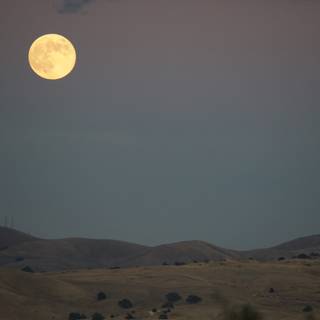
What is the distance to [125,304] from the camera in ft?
279

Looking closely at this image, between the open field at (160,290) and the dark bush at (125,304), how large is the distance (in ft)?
1.87

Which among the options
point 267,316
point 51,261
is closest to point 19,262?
point 51,261

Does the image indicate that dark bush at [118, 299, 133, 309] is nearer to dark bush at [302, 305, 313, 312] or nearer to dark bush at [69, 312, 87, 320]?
dark bush at [69, 312, 87, 320]

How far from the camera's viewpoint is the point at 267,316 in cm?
7444

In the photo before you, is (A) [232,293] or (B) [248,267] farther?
(B) [248,267]

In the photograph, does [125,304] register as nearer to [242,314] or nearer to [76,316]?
[76,316]

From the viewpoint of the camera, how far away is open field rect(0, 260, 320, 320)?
3108 inches

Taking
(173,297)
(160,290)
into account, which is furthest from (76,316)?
(160,290)

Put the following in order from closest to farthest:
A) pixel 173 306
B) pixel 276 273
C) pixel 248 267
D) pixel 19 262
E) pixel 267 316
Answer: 1. pixel 267 316
2. pixel 173 306
3. pixel 276 273
4. pixel 248 267
5. pixel 19 262

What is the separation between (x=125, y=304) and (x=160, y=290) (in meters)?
6.93

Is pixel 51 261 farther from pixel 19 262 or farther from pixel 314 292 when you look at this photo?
pixel 314 292

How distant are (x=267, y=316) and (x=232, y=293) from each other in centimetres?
1448

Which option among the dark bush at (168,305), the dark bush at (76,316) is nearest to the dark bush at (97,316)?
the dark bush at (76,316)

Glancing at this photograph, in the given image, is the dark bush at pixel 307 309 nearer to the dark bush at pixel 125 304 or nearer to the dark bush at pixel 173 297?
the dark bush at pixel 173 297
